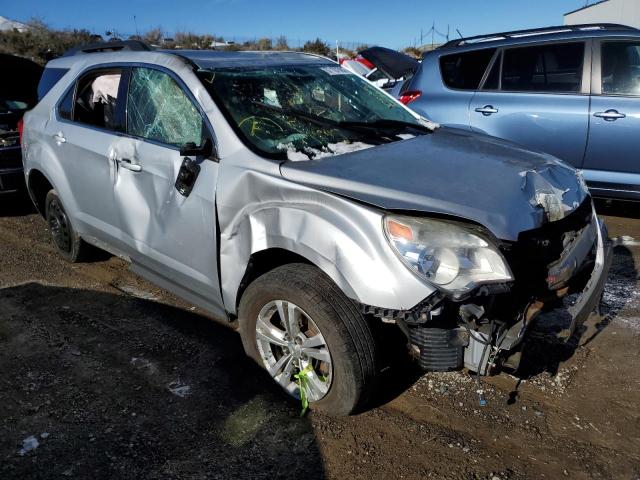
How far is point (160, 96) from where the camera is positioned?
334cm

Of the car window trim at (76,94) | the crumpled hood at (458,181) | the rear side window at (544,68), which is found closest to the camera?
the crumpled hood at (458,181)

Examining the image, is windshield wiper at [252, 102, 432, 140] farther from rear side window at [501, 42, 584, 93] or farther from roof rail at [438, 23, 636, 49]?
roof rail at [438, 23, 636, 49]

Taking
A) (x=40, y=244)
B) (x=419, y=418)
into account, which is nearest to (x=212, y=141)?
(x=419, y=418)

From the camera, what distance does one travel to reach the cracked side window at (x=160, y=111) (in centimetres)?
311

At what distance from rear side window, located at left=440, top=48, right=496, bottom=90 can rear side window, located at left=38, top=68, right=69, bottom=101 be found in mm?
3828

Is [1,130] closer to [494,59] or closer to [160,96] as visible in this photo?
[160,96]

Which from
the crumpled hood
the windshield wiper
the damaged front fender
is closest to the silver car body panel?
the damaged front fender

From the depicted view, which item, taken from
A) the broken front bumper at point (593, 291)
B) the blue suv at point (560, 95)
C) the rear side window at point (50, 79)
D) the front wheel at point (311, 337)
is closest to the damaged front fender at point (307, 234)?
the front wheel at point (311, 337)

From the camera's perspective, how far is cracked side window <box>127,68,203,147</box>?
311 cm

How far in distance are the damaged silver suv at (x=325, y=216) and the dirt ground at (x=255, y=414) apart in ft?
0.89

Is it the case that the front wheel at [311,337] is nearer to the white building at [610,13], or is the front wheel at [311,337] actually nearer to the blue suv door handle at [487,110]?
the blue suv door handle at [487,110]

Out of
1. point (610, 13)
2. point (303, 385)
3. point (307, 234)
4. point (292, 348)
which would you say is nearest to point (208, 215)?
point (307, 234)

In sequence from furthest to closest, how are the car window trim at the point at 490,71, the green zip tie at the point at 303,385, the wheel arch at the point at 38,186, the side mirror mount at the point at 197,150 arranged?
the car window trim at the point at 490,71 < the wheel arch at the point at 38,186 < the side mirror mount at the point at 197,150 < the green zip tie at the point at 303,385

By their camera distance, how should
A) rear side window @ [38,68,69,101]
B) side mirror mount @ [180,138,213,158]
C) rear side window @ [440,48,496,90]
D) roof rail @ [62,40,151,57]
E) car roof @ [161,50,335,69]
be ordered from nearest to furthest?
side mirror mount @ [180,138,213,158], car roof @ [161,50,335,69], roof rail @ [62,40,151,57], rear side window @ [38,68,69,101], rear side window @ [440,48,496,90]
